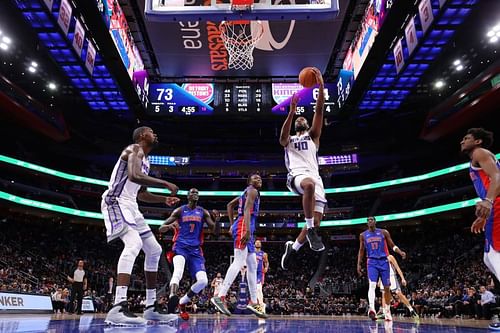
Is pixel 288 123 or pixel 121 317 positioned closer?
pixel 121 317

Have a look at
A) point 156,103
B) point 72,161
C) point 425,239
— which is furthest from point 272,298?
point 72,161

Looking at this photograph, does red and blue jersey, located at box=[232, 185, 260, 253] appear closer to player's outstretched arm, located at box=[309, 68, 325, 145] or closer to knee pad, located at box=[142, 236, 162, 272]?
player's outstretched arm, located at box=[309, 68, 325, 145]

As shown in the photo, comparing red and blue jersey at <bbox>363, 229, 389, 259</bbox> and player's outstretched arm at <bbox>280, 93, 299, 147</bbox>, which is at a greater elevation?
player's outstretched arm at <bbox>280, 93, 299, 147</bbox>

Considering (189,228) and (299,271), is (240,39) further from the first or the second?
(299,271)

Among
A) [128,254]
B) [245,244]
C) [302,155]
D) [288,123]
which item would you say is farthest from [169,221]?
[288,123]

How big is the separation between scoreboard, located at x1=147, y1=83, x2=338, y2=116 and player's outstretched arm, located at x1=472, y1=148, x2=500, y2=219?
14.8m

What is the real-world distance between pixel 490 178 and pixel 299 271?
2933 centimetres

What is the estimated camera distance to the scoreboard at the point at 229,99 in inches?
763

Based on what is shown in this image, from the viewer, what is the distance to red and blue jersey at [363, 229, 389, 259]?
29.2 ft

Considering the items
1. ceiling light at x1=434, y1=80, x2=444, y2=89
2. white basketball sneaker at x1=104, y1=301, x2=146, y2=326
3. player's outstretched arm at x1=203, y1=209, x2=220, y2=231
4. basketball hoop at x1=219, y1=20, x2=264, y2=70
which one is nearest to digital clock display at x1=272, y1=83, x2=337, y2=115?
basketball hoop at x1=219, y1=20, x2=264, y2=70

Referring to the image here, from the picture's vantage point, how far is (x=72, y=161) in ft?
116

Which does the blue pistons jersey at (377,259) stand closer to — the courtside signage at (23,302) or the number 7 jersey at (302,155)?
the number 7 jersey at (302,155)

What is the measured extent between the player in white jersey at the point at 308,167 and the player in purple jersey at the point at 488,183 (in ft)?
5.97

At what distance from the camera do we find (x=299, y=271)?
3253cm
